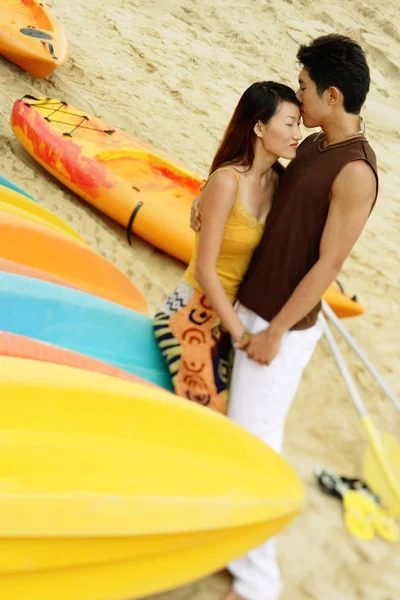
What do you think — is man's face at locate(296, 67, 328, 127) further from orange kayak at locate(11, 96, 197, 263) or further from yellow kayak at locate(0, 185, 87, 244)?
orange kayak at locate(11, 96, 197, 263)

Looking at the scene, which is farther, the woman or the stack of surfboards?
the stack of surfboards

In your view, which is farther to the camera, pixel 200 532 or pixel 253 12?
pixel 253 12

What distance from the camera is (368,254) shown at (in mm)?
5074

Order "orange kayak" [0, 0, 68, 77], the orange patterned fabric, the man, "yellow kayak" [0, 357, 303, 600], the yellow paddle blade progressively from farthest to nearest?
"orange kayak" [0, 0, 68, 77], the yellow paddle blade, the orange patterned fabric, the man, "yellow kayak" [0, 357, 303, 600]

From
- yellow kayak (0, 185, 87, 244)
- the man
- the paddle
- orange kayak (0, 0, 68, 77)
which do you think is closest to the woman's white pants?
the man

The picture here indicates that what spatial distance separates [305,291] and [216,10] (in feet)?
28.7

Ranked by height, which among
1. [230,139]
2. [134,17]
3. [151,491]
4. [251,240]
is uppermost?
[230,139]

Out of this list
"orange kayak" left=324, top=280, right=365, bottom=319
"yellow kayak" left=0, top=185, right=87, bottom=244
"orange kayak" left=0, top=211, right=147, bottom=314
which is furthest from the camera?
"orange kayak" left=324, top=280, right=365, bottom=319

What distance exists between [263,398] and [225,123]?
511 centimetres

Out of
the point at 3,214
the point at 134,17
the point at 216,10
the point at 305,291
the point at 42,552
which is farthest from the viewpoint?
the point at 216,10

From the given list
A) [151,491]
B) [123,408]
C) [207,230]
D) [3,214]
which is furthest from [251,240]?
[3,214]

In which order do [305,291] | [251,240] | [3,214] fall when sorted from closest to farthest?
[305,291] → [251,240] → [3,214]

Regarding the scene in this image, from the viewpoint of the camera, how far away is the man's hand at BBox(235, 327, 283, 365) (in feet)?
6.27

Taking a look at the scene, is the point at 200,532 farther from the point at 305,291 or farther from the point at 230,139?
the point at 230,139
